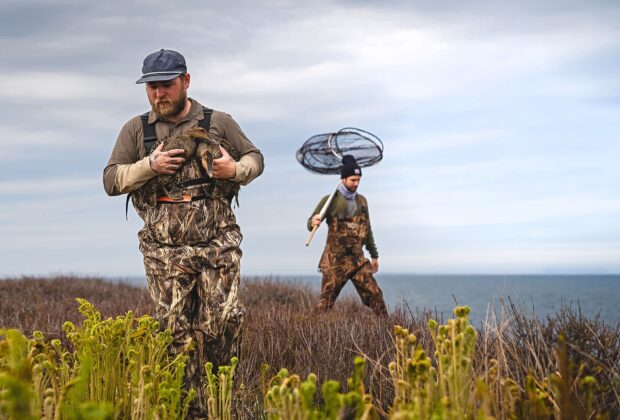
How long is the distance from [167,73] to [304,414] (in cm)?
304

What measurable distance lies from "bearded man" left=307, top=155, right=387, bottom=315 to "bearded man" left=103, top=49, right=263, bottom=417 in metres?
4.84

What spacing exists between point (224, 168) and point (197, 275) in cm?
73

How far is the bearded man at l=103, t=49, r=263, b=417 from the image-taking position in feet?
14.8

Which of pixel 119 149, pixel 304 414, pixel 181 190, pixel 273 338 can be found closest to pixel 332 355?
pixel 273 338

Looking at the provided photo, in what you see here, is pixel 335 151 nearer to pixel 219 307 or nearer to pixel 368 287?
pixel 368 287

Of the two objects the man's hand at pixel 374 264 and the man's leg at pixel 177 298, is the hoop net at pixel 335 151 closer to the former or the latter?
the man's hand at pixel 374 264

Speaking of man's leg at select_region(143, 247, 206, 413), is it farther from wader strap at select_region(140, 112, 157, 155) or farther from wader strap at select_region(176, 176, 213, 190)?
wader strap at select_region(140, 112, 157, 155)

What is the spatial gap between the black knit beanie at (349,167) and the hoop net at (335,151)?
9cm

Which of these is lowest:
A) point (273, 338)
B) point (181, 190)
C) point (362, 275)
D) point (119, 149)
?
point (273, 338)

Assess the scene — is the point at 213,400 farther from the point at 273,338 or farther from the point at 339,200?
the point at 339,200

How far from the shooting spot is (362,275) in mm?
9578

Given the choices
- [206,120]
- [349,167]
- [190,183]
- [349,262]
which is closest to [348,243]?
[349,262]

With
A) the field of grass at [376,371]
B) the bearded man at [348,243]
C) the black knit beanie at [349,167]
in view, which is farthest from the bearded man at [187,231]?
the black knit beanie at [349,167]

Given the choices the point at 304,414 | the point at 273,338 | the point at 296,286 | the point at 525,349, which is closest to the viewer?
the point at 304,414
